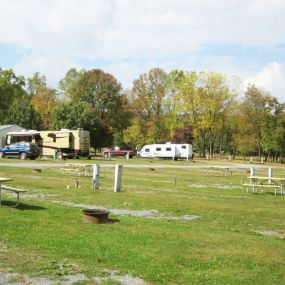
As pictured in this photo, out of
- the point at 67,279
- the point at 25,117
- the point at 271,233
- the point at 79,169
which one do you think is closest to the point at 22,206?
the point at 271,233

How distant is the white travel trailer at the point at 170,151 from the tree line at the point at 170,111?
8043 mm

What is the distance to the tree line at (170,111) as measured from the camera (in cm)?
7325

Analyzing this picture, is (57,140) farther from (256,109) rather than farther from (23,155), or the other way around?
(256,109)

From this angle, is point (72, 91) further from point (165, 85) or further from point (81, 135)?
point (81, 135)

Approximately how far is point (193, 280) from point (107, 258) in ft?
5.31

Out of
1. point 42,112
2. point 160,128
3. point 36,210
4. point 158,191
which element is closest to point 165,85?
point 160,128

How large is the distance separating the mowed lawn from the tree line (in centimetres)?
5651

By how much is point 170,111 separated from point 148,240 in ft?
226

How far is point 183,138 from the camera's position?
76.2 m

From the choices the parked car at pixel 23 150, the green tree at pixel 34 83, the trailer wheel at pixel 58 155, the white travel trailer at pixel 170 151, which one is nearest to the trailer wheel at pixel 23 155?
the parked car at pixel 23 150

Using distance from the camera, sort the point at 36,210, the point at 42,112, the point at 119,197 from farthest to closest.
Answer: the point at 42,112 < the point at 119,197 < the point at 36,210

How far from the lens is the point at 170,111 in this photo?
256 ft

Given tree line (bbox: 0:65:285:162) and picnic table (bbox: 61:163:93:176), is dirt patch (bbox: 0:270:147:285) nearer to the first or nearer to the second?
picnic table (bbox: 61:163:93:176)

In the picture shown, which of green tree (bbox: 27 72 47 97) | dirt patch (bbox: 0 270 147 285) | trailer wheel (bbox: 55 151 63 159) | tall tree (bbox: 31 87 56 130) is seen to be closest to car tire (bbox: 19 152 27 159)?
trailer wheel (bbox: 55 151 63 159)
